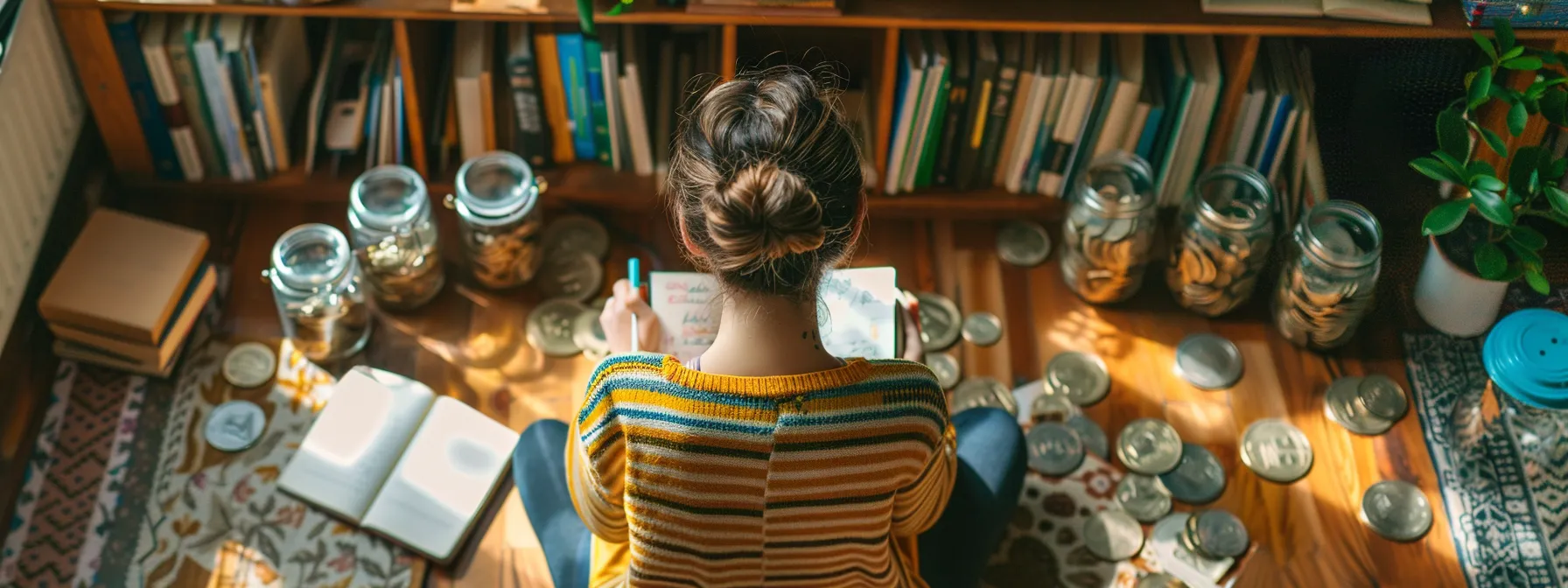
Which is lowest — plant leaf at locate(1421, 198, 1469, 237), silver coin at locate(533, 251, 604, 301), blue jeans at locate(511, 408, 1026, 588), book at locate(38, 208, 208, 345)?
silver coin at locate(533, 251, 604, 301)

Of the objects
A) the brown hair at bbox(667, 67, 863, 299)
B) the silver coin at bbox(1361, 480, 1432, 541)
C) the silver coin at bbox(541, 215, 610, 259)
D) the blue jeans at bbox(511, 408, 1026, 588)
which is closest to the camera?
the brown hair at bbox(667, 67, 863, 299)

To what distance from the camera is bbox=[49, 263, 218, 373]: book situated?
207 cm

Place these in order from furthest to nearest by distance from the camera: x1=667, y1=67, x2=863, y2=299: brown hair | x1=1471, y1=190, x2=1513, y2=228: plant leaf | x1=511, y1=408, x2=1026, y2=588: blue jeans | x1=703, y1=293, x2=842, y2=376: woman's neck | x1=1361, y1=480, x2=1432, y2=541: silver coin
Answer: x1=1361, y1=480, x2=1432, y2=541: silver coin, x1=1471, y1=190, x2=1513, y2=228: plant leaf, x1=511, y1=408, x2=1026, y2=588: blue jeans, x1=703, y1=293, x2=842, y2=376: woman's neck, x1=667, y1=67, x2=863, y2=299: brown hair

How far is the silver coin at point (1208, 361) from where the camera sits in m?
2.19

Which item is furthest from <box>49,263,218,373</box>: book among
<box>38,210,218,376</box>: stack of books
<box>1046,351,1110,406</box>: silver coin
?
<box>1046,351,1110,406</box>: silver coin

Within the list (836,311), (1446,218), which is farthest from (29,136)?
(1446,218)

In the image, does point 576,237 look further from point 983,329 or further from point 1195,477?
point 1195,477

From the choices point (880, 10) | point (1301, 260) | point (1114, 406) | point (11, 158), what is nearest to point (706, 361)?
point (880, 10)

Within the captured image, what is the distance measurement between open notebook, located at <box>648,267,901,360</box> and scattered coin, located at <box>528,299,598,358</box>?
26 cm

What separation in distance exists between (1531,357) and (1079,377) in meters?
0.64

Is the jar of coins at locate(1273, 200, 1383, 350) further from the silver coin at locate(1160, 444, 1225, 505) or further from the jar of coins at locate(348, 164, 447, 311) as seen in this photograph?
the jar of coins at locate(348, 164, 447, 311)

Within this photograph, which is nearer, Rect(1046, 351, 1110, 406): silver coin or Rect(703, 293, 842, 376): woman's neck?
Rect(703, 293, 842, 376): woman's neck

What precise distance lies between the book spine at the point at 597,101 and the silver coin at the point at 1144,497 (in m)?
0.99

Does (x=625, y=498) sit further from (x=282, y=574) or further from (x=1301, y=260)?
(x=1301, y=260)
